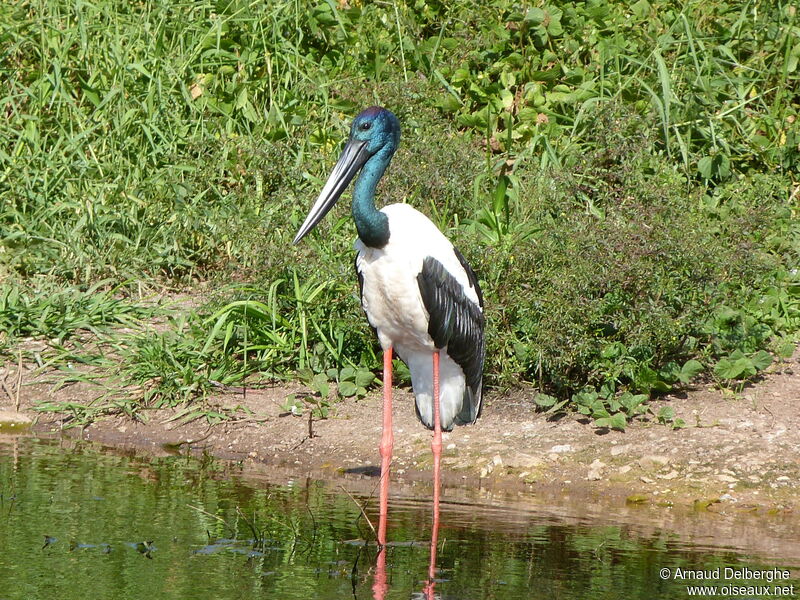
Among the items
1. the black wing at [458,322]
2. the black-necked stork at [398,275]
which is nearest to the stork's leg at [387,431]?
the black-necked stork at [398,275]

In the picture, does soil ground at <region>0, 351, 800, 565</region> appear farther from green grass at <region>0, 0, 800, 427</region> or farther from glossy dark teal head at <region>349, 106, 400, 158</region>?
glossy dark teal head at <region>349, 106, 400, 158</region>

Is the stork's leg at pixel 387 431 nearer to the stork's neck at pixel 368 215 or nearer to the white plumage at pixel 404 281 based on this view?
the white plumage at pixel 404 281

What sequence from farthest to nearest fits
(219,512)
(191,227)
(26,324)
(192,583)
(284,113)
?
(284,113) < (191,227) < (26,324) < (219,512) < (192,583)

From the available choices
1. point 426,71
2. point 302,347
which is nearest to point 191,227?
point 302,347

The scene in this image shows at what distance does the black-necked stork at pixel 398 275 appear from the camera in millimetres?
4754

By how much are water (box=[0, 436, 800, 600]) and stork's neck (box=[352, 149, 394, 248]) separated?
1.04 metres

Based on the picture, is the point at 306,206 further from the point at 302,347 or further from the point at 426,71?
the point at 426,71

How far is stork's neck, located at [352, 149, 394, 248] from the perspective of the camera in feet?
15.3

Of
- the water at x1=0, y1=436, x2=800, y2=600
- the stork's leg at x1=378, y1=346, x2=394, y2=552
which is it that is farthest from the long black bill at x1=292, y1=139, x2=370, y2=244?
the water at x1=0, y1=436, x2=800, y2=600

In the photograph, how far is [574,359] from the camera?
561 centimetres

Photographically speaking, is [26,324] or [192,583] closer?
[192,583]

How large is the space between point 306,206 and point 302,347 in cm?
101

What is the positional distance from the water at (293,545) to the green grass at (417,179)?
3.70ft

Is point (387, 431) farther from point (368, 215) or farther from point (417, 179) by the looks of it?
point (417, 179)
